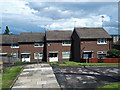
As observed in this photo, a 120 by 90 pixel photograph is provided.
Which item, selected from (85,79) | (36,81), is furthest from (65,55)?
(36,81)

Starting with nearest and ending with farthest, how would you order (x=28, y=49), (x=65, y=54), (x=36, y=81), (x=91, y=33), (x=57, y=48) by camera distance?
1. (x=36, y=81)
2. (x=91, y=33)
3. (x=57, y=48)
4. (x=65, y=54)
5. (x=28, y=49)

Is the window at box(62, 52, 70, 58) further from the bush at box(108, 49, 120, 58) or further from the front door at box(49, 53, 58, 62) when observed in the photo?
the bush at box(108, 49, 120, 58)

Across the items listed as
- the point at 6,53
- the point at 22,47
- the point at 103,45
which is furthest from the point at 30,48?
the point at 103,45

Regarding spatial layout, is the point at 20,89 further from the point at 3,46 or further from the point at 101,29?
the point at 3,46

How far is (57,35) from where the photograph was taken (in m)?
32.4

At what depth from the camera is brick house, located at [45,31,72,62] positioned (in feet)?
102

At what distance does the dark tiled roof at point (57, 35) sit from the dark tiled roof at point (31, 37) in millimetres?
2729

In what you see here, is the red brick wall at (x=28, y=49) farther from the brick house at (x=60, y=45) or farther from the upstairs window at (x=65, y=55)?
the upstairs window at (x=65, y=55)

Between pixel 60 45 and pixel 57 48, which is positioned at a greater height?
pixel 60 45

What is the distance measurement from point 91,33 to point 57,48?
8.07 metres

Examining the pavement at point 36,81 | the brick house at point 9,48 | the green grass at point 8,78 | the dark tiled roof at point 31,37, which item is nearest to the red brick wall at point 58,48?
the dark tiled roof at point 31,37

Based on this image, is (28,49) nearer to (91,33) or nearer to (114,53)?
(91,33)

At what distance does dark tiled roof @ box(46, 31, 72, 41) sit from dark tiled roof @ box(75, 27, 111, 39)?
3554mm

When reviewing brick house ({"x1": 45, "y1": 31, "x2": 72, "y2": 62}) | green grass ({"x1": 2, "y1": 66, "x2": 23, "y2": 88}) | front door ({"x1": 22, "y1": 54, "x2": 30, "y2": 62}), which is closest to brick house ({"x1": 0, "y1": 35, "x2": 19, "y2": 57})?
front door ({"x1": 22, "y1": 54, "x2": 30, "y2": 62})
